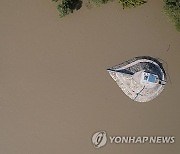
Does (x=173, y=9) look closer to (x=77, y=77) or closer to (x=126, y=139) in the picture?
(x=77, y=77)

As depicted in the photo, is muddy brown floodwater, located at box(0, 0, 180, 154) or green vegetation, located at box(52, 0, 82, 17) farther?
muddy brown floodwater, located at box(0, 0, 180, 154)

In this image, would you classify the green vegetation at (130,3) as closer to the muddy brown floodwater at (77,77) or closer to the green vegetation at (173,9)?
the muddy brown floodwater at (77,77)

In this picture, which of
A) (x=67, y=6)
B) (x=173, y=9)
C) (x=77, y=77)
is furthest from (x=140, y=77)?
(x=67, y=6)

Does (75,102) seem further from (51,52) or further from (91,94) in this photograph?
(51,52)

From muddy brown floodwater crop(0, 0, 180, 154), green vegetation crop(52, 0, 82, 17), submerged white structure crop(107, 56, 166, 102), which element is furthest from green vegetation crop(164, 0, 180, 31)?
green vegetation crop(52, 0, 82, 17)

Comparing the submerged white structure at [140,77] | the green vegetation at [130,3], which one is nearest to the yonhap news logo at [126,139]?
the submerged white structure at [140,77]

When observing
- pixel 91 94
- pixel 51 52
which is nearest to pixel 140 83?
pixel 91 94

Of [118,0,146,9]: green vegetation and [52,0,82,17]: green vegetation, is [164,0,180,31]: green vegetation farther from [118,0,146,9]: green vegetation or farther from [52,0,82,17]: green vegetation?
[52,0,82,17]: green vegetation
